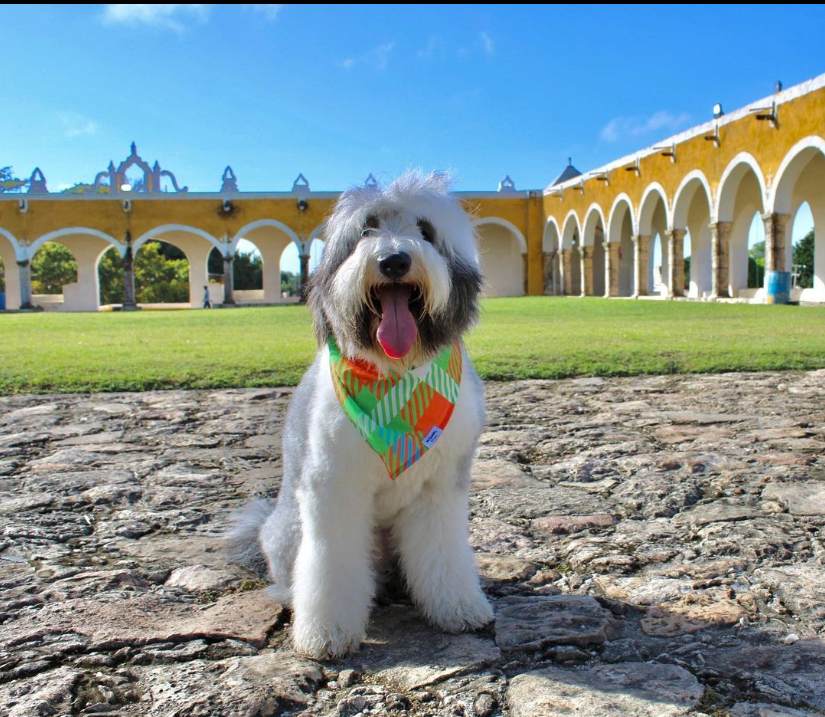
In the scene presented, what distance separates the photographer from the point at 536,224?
35312 mm

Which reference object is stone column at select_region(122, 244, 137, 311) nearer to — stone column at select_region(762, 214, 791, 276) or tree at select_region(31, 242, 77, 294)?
tree at select_region(31, 242, 77, 294)

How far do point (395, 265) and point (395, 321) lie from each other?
16 centimetres

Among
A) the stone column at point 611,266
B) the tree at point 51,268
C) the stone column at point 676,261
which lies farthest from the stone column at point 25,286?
the stone column at point 676,261

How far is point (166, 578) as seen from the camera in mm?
2523

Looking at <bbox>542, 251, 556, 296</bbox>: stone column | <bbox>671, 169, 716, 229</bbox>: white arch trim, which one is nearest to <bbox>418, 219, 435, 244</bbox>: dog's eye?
<bbox>671, 169, 716, 229</bbox>: white arch trim

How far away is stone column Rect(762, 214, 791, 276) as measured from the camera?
19.0 meters

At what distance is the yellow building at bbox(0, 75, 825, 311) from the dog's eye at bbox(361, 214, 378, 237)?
21.0 m

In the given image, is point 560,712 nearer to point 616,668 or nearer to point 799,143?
point 616,668

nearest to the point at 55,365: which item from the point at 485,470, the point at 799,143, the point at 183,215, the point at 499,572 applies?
the point at 485,470

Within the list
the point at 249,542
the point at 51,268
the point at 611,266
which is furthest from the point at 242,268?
the point at 249,542

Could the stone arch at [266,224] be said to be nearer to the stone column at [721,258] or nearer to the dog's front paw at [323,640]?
the stone column at [721,258]

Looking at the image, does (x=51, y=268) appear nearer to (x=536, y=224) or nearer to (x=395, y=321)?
(x=536, y=224)

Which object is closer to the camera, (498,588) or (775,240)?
(498,588)

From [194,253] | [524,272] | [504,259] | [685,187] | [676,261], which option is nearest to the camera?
[685,187]
